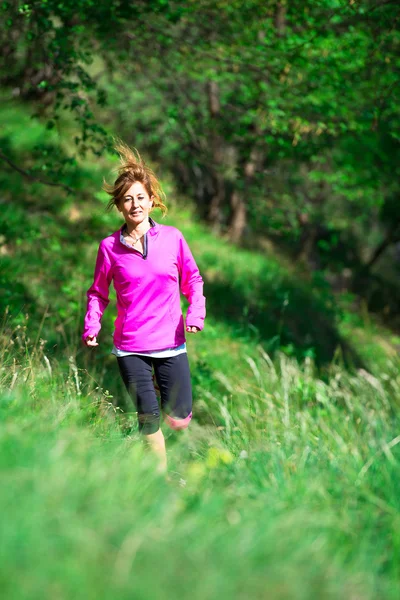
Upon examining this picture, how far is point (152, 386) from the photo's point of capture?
162 inches

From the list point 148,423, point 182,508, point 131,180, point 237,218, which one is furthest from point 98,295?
point 237,218

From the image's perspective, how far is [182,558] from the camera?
2.19 meters

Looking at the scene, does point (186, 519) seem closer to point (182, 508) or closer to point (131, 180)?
point (182, 508)

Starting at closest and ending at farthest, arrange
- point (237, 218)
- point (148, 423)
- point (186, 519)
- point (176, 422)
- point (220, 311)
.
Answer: point (186, 519), point (148, 423), point (176, 422), point (220, 311), point (237, 218)

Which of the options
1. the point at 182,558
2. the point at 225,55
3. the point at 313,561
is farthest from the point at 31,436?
the point at 225,55

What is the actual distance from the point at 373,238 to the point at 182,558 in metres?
25.3

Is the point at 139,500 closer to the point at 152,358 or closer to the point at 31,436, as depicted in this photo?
the point at 31,436

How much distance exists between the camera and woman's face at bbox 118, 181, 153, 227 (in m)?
4.09

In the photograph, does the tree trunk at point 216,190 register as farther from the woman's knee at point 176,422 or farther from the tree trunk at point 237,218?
the woman's knee at point 176,422

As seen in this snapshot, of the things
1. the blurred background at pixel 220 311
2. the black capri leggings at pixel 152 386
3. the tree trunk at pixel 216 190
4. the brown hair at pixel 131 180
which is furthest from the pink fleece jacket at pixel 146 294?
the tree trunk at pixel 216 190

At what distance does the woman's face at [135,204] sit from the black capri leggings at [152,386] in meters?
0.85

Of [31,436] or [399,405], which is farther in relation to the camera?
[399,405]

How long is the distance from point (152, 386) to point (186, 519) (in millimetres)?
1711

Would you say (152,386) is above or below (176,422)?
above
